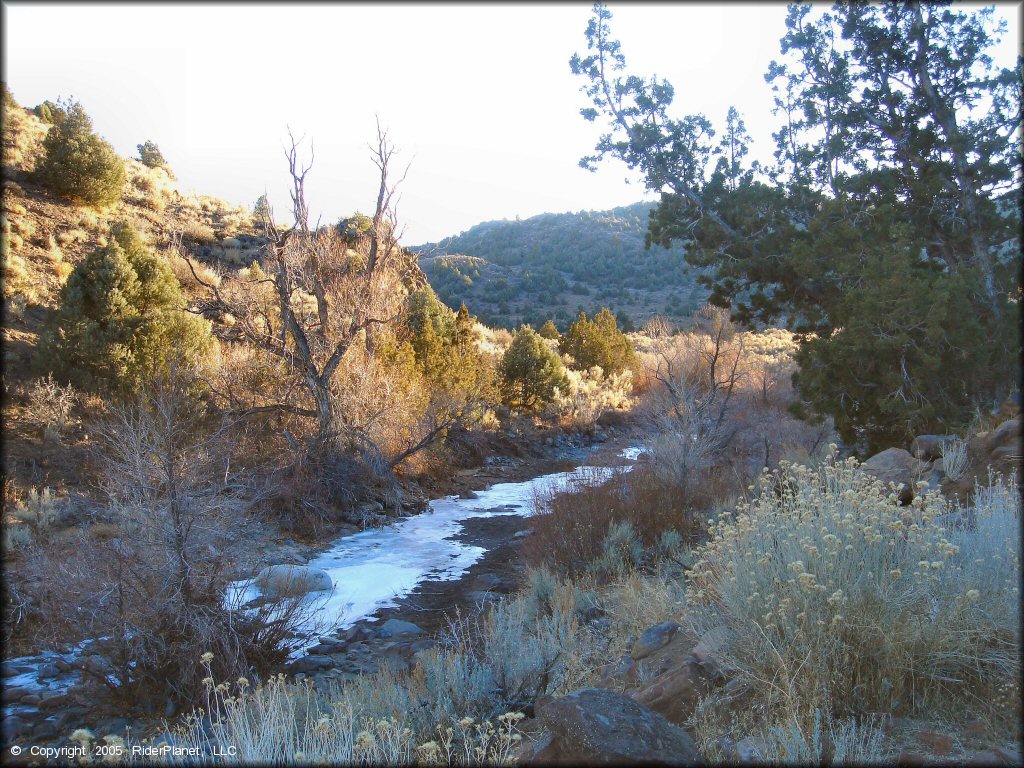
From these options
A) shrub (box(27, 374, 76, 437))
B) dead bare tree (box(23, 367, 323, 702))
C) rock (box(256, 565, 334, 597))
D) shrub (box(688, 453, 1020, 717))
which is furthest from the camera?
shrub (box(27, 374, 76, 437))

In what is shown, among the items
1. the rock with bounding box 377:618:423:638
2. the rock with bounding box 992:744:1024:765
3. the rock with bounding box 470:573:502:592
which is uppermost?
the rock with bounding box 992:744:1024:765

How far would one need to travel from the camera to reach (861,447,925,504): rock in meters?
7.35

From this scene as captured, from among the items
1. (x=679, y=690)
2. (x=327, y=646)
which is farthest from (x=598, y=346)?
(x=679, y=690)

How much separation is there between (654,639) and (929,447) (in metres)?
5.92

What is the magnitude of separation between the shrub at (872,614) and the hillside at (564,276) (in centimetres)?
3702

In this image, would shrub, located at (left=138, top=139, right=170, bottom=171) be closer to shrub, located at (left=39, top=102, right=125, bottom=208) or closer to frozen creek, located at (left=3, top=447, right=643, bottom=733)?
shrub, located at (left=39, top=102, right=125, bottom=208)

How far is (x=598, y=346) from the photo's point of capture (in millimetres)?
28578

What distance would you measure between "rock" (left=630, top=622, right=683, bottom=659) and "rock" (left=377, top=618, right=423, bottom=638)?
8.77ft

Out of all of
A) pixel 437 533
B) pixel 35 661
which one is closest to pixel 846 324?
pixel 437 533

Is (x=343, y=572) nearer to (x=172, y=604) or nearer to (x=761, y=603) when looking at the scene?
(x=172, y=604)

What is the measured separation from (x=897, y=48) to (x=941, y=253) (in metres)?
3.69

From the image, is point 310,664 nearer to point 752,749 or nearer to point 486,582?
point 486,582

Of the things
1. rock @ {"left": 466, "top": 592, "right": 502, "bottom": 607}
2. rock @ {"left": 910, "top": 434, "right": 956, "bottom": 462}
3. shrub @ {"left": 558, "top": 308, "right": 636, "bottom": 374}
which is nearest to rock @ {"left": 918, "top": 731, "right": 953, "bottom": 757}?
rock @ {"left": 466, "top": 592, "right": 502, "bottom": 607}

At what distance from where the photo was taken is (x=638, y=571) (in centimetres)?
780
